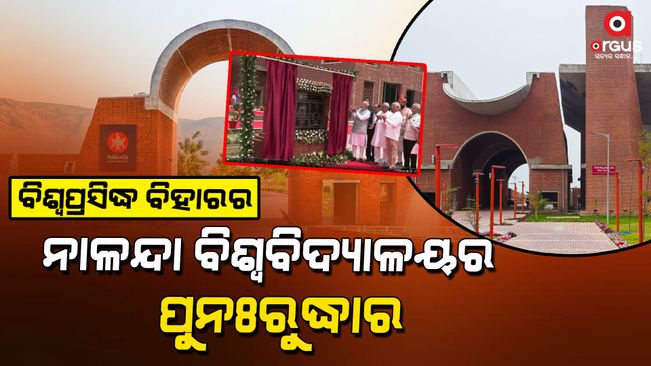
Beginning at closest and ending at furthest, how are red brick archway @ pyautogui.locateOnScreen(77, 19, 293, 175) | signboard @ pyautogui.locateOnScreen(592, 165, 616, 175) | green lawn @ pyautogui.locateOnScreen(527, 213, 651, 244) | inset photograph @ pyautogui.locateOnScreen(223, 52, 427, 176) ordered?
1. inset photograph @ pyautogui.locateOnScreen(223, 52, 427, 176)
2. green lawn @ pyautogui.locateOnScreen(527, 213, 651, 244)
3. red brick archway @ pyautogui.locateOnScreen(77, 19, 293, 175)
4. signboard @ pyautogui.locateOnScreen(592, 165, 616, 175)

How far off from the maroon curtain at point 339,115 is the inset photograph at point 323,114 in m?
0.01

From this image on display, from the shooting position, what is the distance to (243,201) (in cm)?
646

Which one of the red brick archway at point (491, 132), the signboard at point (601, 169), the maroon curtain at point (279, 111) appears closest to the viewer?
the maroon curtain at point (279, 111)

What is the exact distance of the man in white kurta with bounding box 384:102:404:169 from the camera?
696cm

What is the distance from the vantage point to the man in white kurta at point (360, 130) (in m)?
7.08

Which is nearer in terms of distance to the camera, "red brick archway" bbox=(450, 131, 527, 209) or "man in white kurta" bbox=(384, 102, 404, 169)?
"man in white kurta" bbox=(384, 102, 404, 169)

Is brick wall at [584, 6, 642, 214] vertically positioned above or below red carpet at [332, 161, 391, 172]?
above

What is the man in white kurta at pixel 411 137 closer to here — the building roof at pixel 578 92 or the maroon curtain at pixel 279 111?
the maroon curtain at pixel 279 111

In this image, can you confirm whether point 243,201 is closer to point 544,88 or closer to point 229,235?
point 229,235

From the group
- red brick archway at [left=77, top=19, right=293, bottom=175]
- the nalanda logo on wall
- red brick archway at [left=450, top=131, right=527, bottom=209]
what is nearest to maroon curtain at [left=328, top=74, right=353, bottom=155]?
red brick archway at [left=77, top=19, right=293, bottom=175]

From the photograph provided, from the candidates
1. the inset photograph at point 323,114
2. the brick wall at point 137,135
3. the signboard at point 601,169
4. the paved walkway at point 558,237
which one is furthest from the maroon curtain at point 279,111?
the signboard at point 601,169

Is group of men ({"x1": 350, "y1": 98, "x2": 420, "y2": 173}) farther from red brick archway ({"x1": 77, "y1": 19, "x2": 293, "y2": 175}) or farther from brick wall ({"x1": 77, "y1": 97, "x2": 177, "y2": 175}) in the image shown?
brick wall ({"x1": 77, "y1": 97, "x2": 177, "y2": 175})

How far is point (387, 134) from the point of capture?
6984 mm

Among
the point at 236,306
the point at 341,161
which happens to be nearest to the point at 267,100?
the point at 341,161
